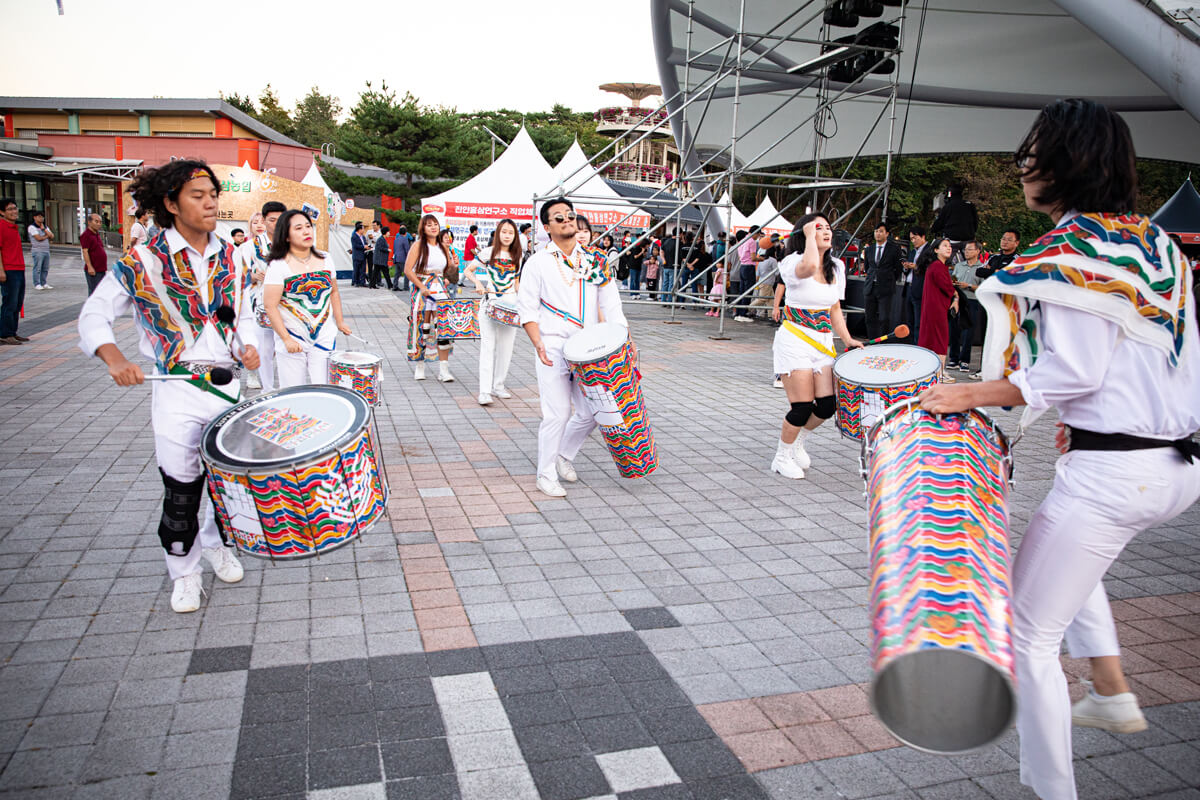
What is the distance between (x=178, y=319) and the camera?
11.2ft

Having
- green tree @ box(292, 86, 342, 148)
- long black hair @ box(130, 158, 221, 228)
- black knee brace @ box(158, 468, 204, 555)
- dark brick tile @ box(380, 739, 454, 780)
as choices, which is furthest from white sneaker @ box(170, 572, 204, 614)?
green tree @ box(292, 86, 342, 148)

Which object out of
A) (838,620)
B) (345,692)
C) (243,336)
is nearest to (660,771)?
(345,692)

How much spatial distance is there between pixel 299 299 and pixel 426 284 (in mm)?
3482

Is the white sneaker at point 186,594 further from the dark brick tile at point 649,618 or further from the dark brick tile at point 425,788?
the dark brick tile at point 649,618

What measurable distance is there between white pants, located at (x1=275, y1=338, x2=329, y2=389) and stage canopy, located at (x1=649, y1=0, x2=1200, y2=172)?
9034 mm

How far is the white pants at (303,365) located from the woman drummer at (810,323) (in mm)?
3160

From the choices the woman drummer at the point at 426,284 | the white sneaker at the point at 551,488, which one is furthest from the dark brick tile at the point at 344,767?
the woman drummer at the point at 426,284

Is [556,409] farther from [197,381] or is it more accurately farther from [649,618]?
[197,381]

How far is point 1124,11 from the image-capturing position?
7.57 m

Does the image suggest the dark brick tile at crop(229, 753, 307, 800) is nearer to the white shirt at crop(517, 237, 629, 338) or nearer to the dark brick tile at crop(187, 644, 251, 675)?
the dark brick tile at crop(187, 644, 251, 675)

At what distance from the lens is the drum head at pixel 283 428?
2957mm

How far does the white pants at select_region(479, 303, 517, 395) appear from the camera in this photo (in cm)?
825

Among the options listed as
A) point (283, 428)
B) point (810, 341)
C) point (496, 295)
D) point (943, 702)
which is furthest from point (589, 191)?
point (943, 702)

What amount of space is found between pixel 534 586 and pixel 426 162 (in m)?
39.1
